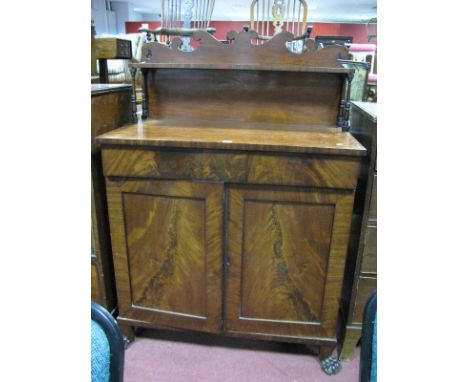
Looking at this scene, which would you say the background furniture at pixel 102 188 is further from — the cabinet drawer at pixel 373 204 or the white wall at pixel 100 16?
the white wall at pixel 100 16

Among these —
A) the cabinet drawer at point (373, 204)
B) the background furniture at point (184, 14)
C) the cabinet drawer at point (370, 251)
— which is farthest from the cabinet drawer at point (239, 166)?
the background furniture at point (184, 14)

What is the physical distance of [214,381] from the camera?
1.23 m

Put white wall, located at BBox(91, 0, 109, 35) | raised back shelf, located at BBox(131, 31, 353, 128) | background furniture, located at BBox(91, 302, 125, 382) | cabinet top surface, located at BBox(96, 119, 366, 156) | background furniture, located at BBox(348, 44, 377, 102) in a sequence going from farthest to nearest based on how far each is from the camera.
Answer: white wall, located at BBox(91, 0, 109, 35) < background furniture, located at BBox(348, 44, 377, 102) < raised back shelf, located at BBox(131, 31, 353, 128) < cabinet top surface, located at BBox(96, 119, 366, 156) < background furniture, located at BBox(91, 302, 125, 382)

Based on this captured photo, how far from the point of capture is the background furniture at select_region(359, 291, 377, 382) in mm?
586

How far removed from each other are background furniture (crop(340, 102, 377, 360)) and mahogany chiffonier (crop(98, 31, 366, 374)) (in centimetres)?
8

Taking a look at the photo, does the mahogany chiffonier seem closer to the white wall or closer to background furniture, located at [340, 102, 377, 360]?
background furniture, located at [340, 102, 377, 360]

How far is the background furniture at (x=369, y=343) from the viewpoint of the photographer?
0.59m

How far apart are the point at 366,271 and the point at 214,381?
2.16 ft

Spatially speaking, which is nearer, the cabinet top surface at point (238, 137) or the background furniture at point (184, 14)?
the cabinet top surface at point (238, 137)

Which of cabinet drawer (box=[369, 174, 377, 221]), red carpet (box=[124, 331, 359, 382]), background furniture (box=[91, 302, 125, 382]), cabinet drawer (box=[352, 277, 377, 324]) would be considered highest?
cabinet drawer (box=[369, 174, 377, 221])

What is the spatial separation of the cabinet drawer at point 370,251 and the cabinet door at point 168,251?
0.49 meters

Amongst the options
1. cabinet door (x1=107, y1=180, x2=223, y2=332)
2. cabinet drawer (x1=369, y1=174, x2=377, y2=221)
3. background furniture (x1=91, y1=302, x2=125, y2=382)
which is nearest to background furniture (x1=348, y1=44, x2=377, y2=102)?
cabinet drawer (x1=369, y1=174, x2=377, y2=221)

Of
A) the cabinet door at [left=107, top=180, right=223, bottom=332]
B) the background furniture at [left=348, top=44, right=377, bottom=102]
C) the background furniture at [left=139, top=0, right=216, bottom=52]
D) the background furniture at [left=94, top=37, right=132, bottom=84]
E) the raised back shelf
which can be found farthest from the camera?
the background furniture at [left=348, top=44, right=377, bottom=102]
